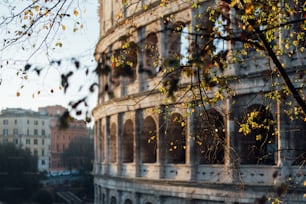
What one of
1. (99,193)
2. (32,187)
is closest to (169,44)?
(99,193)

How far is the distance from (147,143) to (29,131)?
61845mm

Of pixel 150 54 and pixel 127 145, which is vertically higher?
pixel 150 54

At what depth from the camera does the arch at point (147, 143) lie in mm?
23109

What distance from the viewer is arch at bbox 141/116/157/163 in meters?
23.1

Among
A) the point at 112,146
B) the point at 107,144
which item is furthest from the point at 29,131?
the point at 112,146

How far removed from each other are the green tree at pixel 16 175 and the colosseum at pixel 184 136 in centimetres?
2712

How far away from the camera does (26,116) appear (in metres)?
82.9

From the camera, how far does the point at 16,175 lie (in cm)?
5647

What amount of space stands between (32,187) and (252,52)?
40276 millimetres

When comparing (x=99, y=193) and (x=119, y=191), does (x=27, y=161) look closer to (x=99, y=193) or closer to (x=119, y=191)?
(x=99, y=193)

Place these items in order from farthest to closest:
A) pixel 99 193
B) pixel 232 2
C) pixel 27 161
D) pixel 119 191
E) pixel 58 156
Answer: pixel 58 156 → pixel 27 161 → pixel 99 193 → pixel 119 191 → pixel 232 2

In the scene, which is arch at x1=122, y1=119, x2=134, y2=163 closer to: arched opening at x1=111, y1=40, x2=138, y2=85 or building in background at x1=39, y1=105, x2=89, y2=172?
arched opening at x1=111, y1=40, x2=138, y2=85

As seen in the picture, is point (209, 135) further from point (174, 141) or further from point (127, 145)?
point (127, 145)

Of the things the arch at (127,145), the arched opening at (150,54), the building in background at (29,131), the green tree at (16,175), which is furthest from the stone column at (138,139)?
the building in background at (29,131)
